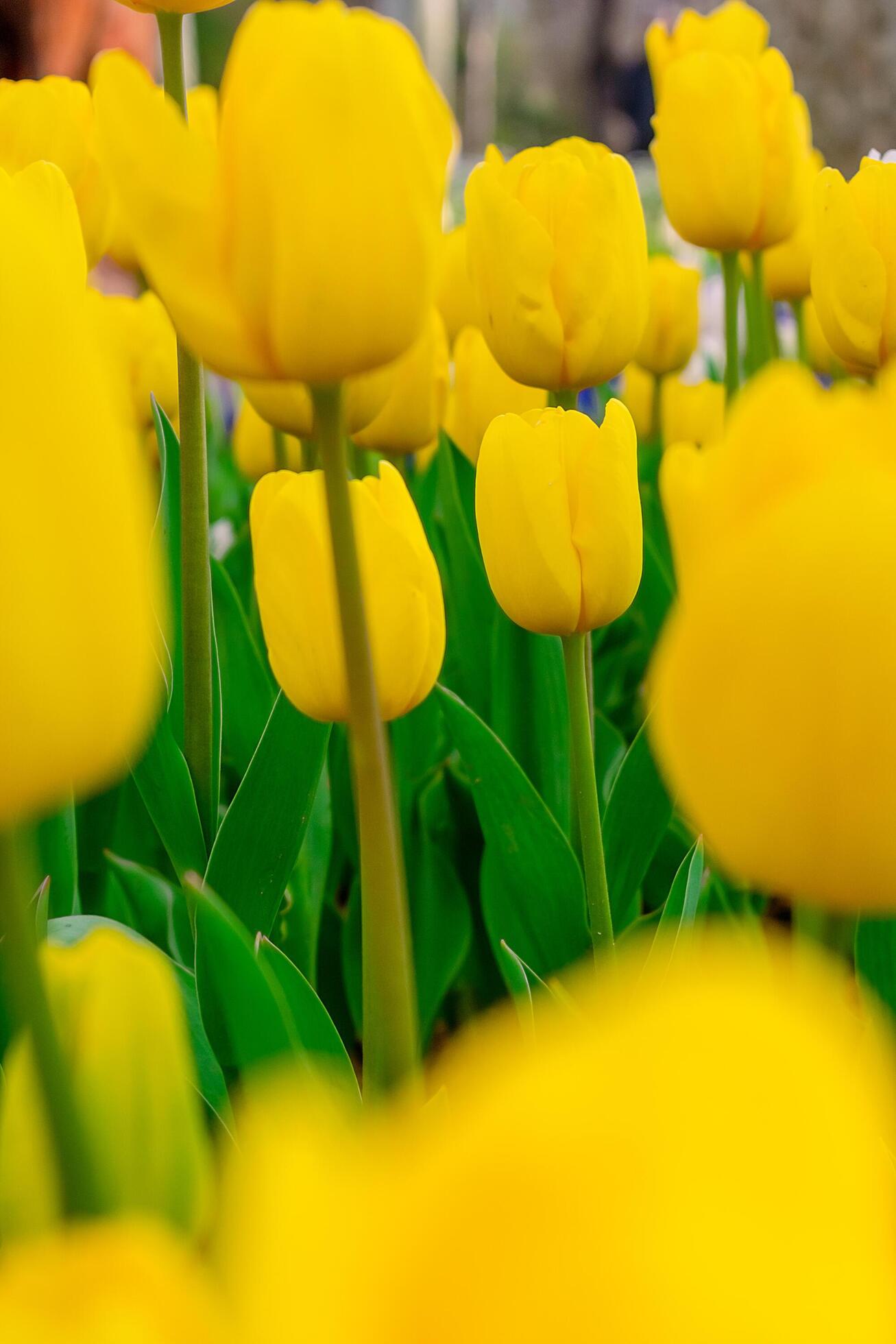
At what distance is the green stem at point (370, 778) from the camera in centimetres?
28

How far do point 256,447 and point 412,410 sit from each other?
31cm

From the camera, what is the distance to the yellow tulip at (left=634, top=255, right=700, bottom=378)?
51.8 inches

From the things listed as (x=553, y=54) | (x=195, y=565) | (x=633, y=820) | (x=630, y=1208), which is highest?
(x=553, y=54)

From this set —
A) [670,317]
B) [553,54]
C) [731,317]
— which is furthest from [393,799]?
[553,54]

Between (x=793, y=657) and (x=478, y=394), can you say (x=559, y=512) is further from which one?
(x=478, y=394)

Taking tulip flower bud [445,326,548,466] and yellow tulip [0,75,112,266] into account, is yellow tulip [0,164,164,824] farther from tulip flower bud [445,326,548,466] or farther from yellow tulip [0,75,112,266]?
tulip flower bud [445,326,548,466]

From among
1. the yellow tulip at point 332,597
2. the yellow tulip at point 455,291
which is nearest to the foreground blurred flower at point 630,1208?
the yellow tulip at point 332,597

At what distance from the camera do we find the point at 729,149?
0.87 m

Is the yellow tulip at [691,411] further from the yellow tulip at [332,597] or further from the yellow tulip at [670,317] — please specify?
the yellow tulip at [332,597]

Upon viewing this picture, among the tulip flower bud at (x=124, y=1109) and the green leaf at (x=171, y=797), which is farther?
the green leaf at (x=171, y=797)

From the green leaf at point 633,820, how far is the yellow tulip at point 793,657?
1.47 feet

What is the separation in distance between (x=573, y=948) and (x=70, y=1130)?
1.55 feet

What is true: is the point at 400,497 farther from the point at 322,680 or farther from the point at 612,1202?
the point at 612,1202

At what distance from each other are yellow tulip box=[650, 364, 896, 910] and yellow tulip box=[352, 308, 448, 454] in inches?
23.2
